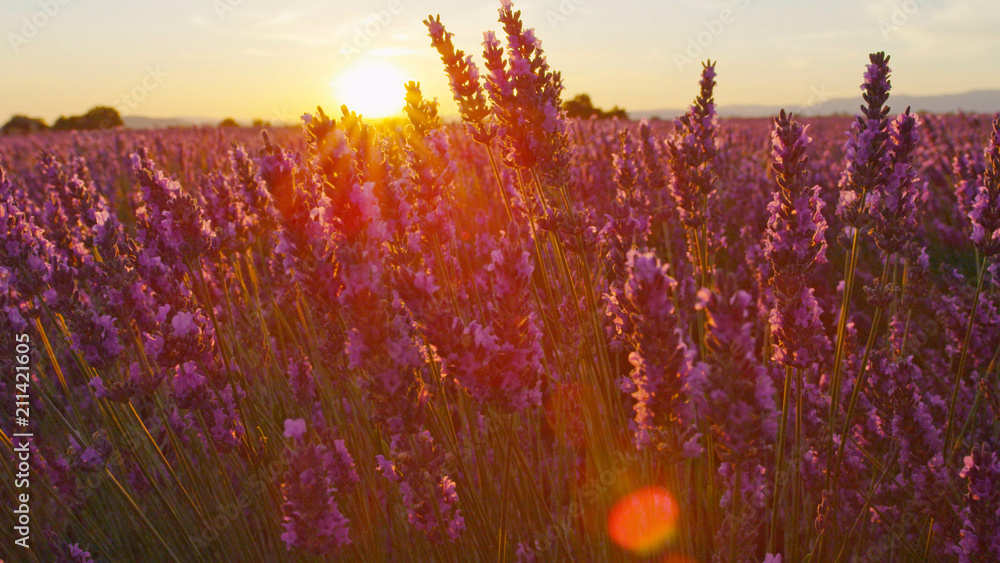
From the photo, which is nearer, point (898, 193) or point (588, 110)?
point (898, 193)

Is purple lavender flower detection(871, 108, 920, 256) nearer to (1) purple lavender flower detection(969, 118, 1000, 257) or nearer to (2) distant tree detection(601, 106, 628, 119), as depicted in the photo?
(1) purple lavender flower detection(969, 118, 1000, 257)

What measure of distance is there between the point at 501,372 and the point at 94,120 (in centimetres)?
4193

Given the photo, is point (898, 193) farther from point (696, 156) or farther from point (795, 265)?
point (696, 156)

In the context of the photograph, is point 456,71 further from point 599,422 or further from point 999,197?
point 999,197

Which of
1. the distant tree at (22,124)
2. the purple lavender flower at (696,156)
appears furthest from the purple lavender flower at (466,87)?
the distant tree at (22,124)

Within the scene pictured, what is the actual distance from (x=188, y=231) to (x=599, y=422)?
180cm

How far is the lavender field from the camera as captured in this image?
141 cm

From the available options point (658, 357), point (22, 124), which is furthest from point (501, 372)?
point (22, 124)

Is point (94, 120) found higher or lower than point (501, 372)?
higher

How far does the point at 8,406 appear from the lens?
2.91 metres

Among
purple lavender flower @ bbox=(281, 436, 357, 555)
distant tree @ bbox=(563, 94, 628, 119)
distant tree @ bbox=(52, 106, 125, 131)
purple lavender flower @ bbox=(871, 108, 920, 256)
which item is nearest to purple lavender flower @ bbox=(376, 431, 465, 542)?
purple lavender flower @ bbox=(281, 436, 357, 555)

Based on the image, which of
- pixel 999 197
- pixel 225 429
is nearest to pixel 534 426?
pixel 225 429

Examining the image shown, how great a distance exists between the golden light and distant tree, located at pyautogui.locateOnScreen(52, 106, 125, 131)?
38.1 m

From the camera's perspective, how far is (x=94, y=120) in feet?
110
